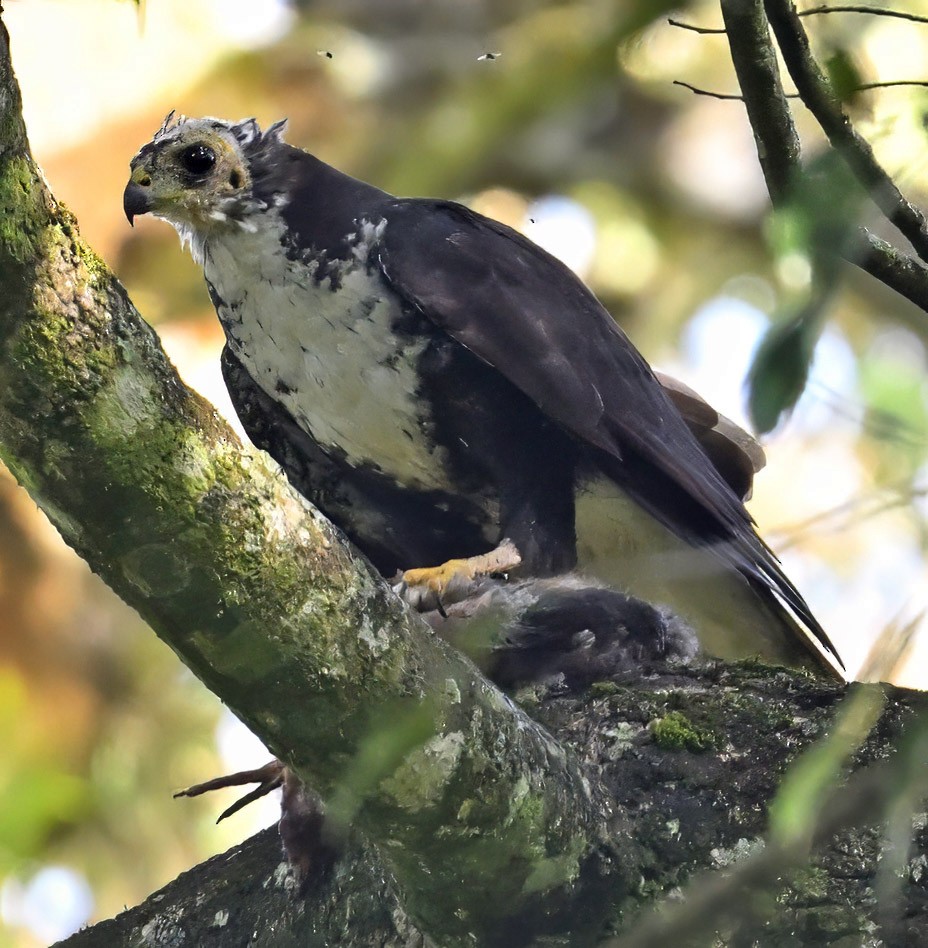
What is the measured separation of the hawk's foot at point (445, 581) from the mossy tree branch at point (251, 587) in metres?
0.82

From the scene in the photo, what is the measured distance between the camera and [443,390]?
12.0 feet

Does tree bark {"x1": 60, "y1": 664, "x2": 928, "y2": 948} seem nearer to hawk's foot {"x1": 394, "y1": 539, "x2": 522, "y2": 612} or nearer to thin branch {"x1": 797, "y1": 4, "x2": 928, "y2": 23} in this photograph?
hawk's foot {"x1": 394, "y1": 539, "x2": 522, "y2": 612}

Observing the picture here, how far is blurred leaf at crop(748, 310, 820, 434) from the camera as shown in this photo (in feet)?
4.50

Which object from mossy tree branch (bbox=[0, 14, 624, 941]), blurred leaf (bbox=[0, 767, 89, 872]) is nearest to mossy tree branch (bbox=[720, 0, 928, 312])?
mossy tree branch (bbox=[0, 14, 624, 941])

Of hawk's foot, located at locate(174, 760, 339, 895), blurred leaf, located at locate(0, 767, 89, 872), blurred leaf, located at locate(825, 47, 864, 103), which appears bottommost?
hawk's foot, located at locate(174, 760, 339, 895)

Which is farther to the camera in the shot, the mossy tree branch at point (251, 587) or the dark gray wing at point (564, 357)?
the dark gray wing at point (564, 357)

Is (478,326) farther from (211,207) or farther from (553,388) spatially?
(211,207)

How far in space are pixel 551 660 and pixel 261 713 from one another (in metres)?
1.48

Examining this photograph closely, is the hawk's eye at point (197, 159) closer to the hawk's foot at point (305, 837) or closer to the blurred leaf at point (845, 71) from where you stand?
the hawk's foot at point (305, 837)

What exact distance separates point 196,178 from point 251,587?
6.90 feet

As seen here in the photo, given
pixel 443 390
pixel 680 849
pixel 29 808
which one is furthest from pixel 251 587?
pixel 443 390

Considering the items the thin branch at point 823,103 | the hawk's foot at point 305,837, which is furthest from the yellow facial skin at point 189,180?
the thin branch at point 823,103

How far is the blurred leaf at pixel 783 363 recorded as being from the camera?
4.50 ft

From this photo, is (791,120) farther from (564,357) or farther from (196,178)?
(196,178)
